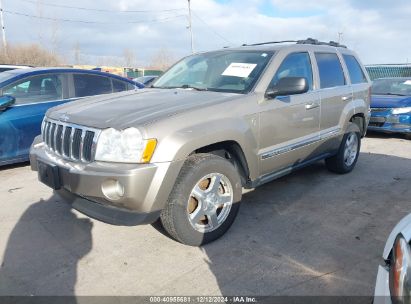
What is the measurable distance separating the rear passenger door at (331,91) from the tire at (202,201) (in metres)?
1.83

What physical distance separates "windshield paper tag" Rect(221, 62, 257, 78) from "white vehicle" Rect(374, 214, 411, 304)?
237 centimetres

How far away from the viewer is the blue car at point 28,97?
542 cm

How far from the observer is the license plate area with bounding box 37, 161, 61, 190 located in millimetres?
3115

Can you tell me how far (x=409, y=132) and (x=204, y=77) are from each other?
19.8 feet

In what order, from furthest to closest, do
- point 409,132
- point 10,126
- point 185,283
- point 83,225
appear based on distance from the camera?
point 409,132, point 10,126, point 83,225, point 185,283

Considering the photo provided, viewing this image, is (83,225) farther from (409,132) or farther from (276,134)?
(409,132)

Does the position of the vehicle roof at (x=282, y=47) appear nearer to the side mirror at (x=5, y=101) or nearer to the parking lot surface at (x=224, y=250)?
the parking lot surface at (x=224, y=250)

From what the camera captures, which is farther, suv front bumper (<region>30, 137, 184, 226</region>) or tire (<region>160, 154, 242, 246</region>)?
tire (<region>160, 154, 242, 246</region>)

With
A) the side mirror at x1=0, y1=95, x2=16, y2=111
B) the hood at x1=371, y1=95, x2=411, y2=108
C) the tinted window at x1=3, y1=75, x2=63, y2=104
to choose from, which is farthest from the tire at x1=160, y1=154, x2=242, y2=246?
the hood at x1=371, y1=95, x2=411, y2=108

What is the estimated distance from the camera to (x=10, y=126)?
539 cm

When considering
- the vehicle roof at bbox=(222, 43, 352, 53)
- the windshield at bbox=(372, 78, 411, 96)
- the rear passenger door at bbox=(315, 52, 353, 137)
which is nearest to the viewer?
the vehicle roof at bbox=(222, 43, 352, 53)

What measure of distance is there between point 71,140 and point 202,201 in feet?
4.05

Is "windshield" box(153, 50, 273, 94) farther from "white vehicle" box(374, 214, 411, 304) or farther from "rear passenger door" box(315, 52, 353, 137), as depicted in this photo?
"white vehicle" box(374, 214, 411, 304)

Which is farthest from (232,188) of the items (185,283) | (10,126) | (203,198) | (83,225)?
(10,126)
